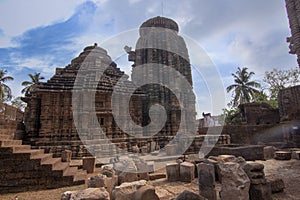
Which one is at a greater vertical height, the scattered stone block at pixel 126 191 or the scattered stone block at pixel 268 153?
the scattered stone block at pixel 126 191

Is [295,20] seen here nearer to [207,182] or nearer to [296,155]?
[296,155]

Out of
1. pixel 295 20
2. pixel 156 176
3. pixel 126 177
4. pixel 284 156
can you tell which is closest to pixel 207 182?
pixel 126 177

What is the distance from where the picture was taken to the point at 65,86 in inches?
446

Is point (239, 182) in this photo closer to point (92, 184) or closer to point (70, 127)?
point (92, 184)

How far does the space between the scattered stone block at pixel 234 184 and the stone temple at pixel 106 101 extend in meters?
7.86

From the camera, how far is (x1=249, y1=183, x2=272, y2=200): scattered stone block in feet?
10.8

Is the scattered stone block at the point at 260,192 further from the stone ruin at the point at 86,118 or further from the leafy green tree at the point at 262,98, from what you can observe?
the leafy green tree at the point at 262,98

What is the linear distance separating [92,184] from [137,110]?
9.22 meters

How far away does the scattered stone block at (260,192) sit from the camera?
3.30 metres

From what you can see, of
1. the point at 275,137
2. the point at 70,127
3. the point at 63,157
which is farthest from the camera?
the point at 275,137

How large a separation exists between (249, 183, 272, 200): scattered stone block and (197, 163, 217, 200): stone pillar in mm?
681

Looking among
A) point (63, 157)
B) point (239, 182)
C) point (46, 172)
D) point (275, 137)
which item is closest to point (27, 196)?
point (46, 172)

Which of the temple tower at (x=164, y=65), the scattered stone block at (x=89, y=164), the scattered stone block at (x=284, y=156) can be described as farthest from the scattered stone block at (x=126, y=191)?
the temple tower at (x=164, y=65)

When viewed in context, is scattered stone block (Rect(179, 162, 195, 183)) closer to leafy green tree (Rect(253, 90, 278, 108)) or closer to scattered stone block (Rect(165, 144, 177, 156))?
scattered stone block (Rect(165, 144, 177, 156))
